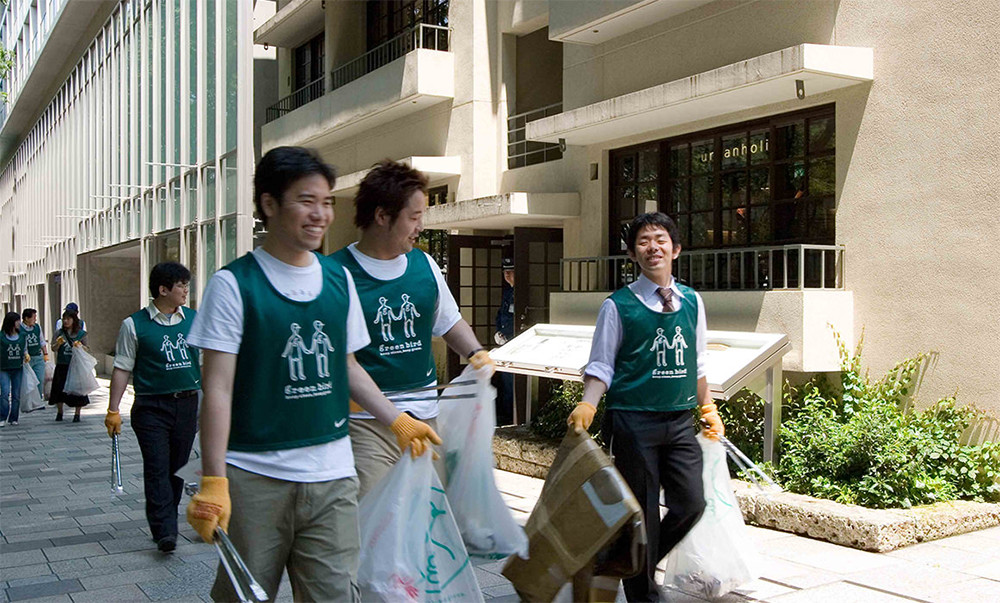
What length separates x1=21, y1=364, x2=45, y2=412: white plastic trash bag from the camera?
15.6 metres

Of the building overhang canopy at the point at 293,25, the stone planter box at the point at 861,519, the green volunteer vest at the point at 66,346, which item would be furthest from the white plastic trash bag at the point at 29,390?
the stone planter box at the point at 861,519

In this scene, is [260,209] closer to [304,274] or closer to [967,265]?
[304,274]

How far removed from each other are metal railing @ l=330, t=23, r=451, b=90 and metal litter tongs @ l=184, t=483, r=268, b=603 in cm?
1246

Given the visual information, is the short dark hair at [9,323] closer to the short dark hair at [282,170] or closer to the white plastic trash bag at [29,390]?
the white plastic trash bag at [29,390]

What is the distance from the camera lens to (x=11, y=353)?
14930 millimetres

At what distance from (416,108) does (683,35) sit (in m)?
6.05

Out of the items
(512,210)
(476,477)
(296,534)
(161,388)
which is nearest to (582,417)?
(476,477)

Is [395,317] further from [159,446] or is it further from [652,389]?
[159,446]

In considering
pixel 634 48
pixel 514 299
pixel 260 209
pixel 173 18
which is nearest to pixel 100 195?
pixel 173 18

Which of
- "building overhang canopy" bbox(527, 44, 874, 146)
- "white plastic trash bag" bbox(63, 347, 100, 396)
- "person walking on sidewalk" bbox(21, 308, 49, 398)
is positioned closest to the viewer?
"building overhang canopy" bbox(527, 44, 874, 146)

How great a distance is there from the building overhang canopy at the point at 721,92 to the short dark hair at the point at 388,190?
4.96 metres

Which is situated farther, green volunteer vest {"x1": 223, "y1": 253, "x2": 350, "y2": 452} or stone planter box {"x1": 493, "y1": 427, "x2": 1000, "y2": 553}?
stone planter box {"x1": 493, "y1": 427, "x2": 1000, "y2": 553}

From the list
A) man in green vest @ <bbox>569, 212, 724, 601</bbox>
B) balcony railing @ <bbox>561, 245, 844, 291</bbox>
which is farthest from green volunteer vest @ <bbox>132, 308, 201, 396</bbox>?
balcony railing @ <bbox>561, 245, 844, 291</bbox>

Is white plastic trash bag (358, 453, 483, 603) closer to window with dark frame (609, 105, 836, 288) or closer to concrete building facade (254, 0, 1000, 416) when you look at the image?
concrete building facade (254, 0, 1000, 416)
